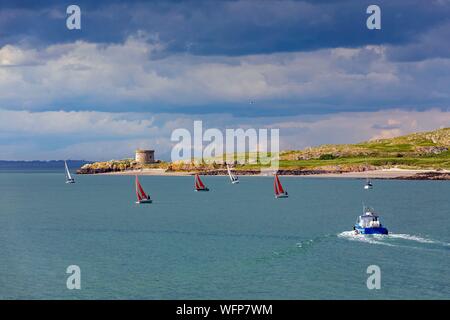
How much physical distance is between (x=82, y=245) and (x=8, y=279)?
22683 millimetres

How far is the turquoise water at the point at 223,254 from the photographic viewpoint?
182 ft

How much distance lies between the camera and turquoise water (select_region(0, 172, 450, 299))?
55.6m

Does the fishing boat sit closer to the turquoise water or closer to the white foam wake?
the white foam wake

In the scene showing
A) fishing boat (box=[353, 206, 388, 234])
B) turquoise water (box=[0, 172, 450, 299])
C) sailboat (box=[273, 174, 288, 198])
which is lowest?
turquoise water (box=[0, 172, 450, 299])

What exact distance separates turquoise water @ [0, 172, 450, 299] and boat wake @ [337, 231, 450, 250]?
135mm

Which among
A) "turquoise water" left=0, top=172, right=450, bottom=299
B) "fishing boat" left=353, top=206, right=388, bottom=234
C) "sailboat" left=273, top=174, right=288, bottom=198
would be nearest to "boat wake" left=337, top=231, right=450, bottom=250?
"turquoise water" left=0, top=172, right=450, bottom=299

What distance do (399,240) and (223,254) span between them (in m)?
24.6

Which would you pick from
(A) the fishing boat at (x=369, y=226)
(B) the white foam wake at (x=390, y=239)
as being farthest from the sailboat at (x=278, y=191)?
(B) the white foam wake at (x=390, y=239)

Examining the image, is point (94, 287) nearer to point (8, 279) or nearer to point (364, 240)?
point (8, 279)

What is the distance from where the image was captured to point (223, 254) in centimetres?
7362

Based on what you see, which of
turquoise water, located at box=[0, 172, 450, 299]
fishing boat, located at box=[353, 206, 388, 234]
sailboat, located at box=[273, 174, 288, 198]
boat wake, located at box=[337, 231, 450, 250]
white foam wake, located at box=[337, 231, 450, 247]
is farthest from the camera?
sailboat, located at box=[273, 174, 288, 198]

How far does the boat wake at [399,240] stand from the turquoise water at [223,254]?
5.3 inches

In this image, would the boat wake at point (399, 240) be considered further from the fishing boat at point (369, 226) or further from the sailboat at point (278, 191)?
the sailboat at point (278, 191)
